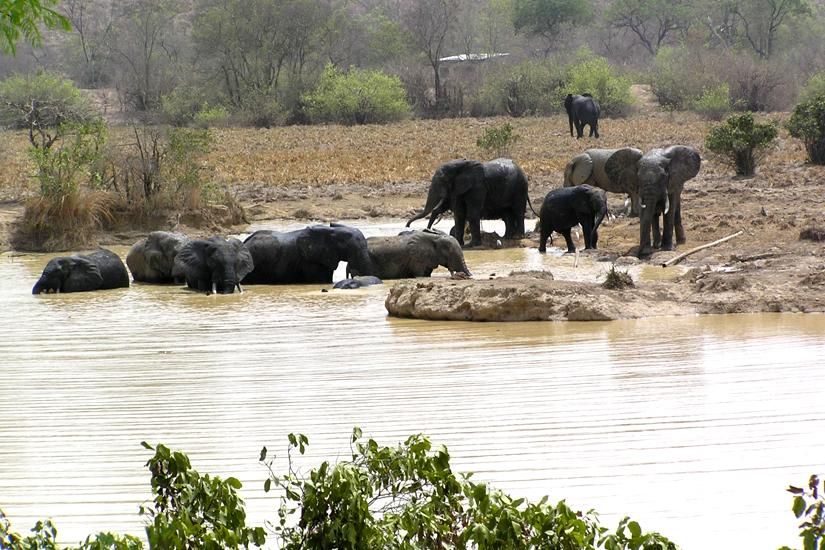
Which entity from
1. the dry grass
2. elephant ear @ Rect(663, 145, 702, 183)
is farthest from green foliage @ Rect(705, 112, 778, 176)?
the dry grass

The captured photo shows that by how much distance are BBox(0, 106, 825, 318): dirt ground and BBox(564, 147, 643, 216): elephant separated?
638 mm

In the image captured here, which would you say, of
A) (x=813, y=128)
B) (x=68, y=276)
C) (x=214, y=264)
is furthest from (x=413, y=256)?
(x=813, y=128)

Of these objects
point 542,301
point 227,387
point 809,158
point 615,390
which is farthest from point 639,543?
point 809,158

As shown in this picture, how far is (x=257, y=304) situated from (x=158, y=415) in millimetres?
5559

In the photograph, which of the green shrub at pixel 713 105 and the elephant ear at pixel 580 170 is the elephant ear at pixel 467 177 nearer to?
the elephant ear at pixel 580 170

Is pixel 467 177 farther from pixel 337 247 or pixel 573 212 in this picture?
pixel 337 247

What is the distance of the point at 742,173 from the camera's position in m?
23.9

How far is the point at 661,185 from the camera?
16.2 meters

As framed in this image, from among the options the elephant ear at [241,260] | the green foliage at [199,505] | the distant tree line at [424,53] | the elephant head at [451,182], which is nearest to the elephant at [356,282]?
the elephant ear at [241,260]

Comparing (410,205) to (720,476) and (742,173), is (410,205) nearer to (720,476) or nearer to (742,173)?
(742,173)

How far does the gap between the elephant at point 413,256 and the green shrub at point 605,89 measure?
2913 cm

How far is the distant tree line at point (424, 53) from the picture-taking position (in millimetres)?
45312

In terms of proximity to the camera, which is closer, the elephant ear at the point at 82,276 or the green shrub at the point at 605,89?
the elephant ear at the point at 82,276

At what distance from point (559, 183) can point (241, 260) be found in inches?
466
